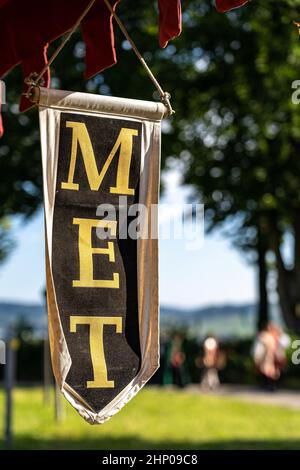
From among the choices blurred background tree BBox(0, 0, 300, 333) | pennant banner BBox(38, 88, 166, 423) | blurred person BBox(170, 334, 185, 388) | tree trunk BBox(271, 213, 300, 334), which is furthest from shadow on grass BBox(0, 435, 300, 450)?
blurred person BBox(170, 334, 185, 388)

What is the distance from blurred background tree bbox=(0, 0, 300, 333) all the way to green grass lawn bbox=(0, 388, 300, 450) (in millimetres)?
5389

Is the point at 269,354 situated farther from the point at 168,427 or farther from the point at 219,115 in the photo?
the point at 168,427

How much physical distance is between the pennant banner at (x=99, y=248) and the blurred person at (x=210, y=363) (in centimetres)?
2296

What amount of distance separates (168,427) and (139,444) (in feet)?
8.56

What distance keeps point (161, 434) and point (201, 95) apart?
10.2 meters

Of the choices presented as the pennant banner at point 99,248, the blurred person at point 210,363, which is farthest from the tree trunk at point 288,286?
the pennant banner at point 99,248

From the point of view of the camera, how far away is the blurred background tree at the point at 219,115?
17.8 meters

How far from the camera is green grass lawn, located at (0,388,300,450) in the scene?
45.1 feet

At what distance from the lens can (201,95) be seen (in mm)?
22281

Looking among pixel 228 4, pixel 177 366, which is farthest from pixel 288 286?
pixel 228 4

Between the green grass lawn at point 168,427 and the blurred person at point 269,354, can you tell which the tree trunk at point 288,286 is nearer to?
the blurred person at point 269,354

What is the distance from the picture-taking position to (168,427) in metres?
16.2
